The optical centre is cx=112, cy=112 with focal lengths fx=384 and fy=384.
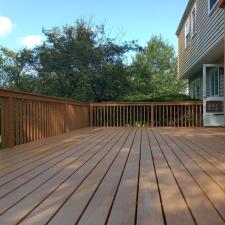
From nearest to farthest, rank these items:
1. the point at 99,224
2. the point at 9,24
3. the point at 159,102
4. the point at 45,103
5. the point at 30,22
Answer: the point at 99,224
the point at 45,103
the point at 159,102
the point at 30,22
the point at 9,24

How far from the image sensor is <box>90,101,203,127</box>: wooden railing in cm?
1150

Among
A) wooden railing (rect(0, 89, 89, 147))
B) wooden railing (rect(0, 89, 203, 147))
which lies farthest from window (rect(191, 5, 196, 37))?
wooden railing (rect(0, 89, 89, 147))

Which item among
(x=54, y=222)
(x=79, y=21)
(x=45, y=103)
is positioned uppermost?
(x=79, y=21)

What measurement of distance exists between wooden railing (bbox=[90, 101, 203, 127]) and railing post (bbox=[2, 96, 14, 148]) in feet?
22.3

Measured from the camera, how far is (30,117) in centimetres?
627

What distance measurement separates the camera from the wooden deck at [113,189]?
6.55 feet

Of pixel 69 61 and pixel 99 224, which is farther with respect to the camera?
pixel 69 61

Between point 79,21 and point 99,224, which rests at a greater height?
point 79,21

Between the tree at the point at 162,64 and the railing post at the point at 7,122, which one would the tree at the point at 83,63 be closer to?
the railing post at the point at 7,122

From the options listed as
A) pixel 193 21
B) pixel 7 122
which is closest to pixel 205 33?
pixel 193 21

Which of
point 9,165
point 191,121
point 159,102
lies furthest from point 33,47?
point 9,165

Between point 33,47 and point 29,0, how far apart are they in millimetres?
9638

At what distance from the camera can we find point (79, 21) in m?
14.9

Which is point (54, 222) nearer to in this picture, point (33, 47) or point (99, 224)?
point (99, 224)
